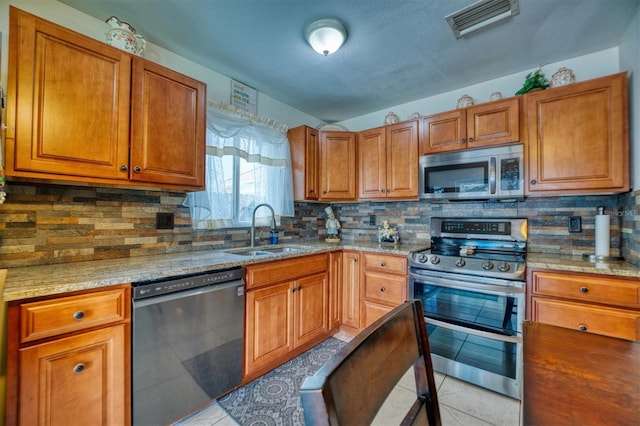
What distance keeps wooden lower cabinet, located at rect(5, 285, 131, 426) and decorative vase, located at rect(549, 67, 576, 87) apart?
3.15 metres

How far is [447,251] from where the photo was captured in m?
2.39

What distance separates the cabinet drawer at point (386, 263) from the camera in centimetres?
229

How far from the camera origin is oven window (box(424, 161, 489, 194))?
7.25 feet

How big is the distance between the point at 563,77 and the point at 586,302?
5.31 ft

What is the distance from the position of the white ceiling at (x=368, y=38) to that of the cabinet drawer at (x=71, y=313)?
1696mm

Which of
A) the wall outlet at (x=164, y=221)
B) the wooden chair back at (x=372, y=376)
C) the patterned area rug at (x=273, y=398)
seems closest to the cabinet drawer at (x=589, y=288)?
the wooden chair back at (x=372, y=376)

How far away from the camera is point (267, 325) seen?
1.96 metres

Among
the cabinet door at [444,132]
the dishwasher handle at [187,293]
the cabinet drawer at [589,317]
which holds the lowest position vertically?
the cabinet drawer at [589,317]

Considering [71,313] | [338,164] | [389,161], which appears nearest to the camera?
[71,313]

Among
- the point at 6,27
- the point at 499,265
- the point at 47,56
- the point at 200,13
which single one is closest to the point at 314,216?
the point at 499,265

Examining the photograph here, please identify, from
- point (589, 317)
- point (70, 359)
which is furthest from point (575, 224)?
point (70, 359)

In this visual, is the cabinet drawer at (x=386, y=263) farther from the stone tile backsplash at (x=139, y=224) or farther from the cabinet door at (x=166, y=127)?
the cabinet door at (x=166, y=127)

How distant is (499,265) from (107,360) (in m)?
2.34

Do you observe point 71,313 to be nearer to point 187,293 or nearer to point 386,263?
point 187,293
